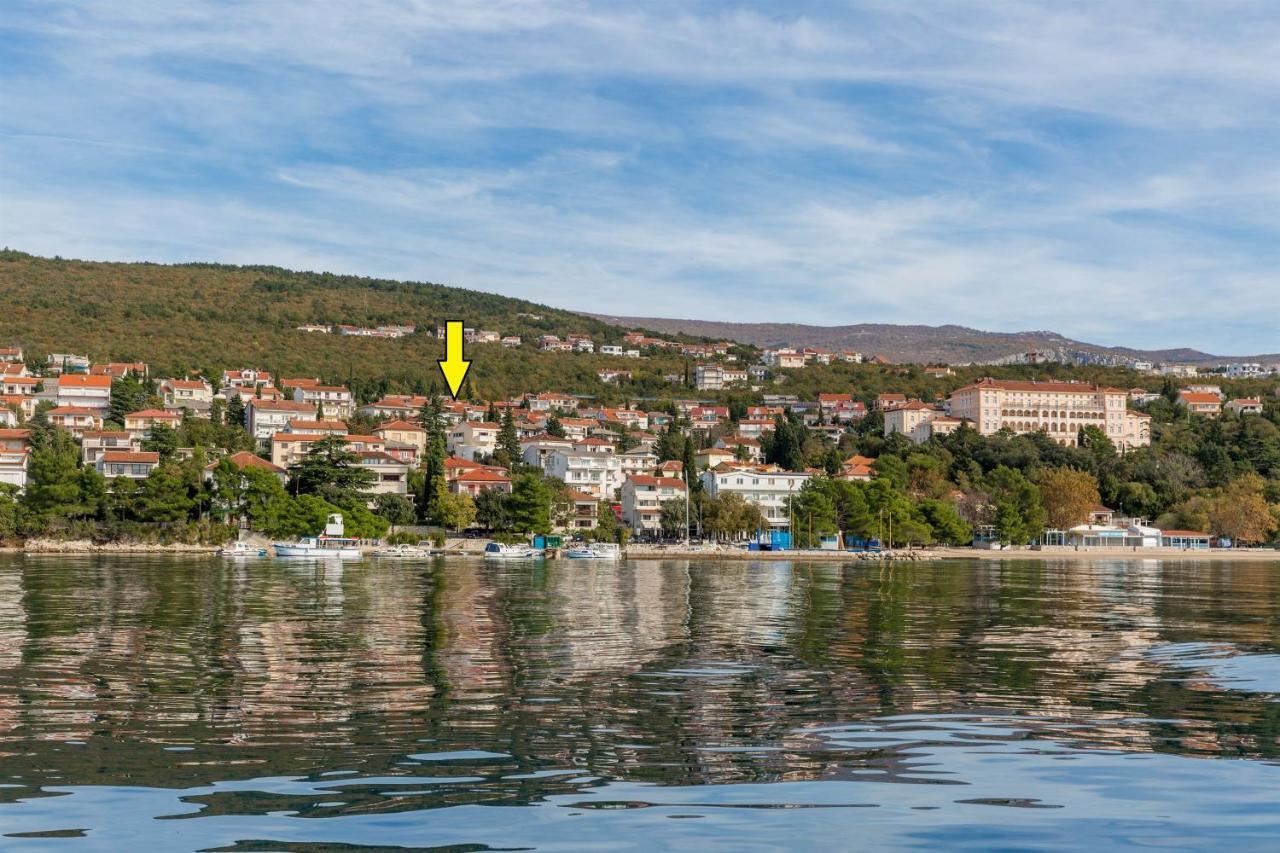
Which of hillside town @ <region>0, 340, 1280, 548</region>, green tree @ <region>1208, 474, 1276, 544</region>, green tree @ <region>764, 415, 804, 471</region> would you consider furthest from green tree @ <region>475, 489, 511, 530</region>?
green tree @ <region>1208, 474, 1276, 544</region>

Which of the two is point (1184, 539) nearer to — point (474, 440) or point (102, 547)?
point (474, 440)

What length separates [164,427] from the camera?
76438 mm

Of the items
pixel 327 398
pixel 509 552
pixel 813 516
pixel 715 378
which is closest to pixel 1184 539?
pixel 813 516

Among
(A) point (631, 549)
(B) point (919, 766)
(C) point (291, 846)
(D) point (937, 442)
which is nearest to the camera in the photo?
(C) point (291, 846)

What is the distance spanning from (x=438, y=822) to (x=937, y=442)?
99.8 meters

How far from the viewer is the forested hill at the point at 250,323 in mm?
122562

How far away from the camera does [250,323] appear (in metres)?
142

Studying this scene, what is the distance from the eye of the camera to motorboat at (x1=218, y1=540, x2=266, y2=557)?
195 ft

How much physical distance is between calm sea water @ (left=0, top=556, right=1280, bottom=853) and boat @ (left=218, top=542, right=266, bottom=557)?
3233 centimetres

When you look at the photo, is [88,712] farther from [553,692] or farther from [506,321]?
[506,321]

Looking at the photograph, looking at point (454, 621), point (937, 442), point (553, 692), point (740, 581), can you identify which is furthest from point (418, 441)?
point (553, 692)

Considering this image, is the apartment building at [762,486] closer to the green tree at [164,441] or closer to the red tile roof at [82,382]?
the green tree at [164,441]

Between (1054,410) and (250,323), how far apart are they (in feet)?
283

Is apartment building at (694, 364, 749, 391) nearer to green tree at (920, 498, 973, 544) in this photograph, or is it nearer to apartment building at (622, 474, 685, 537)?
apartment building at (622, 474, 685, 537)
